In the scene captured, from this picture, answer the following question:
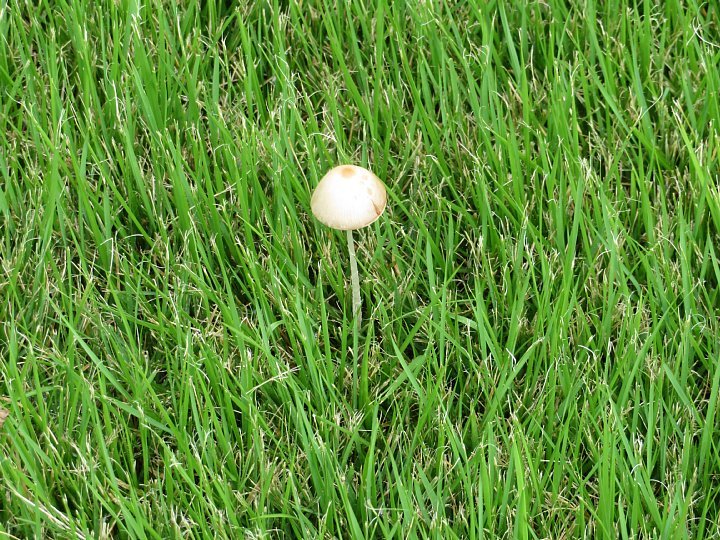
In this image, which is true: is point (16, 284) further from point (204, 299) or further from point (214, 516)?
point (214, 516)

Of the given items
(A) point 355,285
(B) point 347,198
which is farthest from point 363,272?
(B) point 347,198

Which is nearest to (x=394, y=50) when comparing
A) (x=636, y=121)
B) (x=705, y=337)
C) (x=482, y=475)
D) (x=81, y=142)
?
(x=636, y=121)

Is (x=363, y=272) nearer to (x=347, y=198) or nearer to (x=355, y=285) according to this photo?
(x=355, y=285)

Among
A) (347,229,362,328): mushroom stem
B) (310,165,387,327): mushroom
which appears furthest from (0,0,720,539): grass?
(310,165,387,327): mushroom

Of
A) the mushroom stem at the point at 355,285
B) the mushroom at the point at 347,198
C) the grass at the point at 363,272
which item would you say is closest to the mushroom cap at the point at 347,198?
the mushroom at the point at 347,198

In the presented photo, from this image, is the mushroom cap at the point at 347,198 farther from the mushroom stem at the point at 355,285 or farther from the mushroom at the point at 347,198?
the mushroom stem at the point at 355,285

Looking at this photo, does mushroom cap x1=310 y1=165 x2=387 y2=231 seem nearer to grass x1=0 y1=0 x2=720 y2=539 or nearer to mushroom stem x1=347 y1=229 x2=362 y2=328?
mushroom stem x1=347 y1=229 x2=362 y2=328
